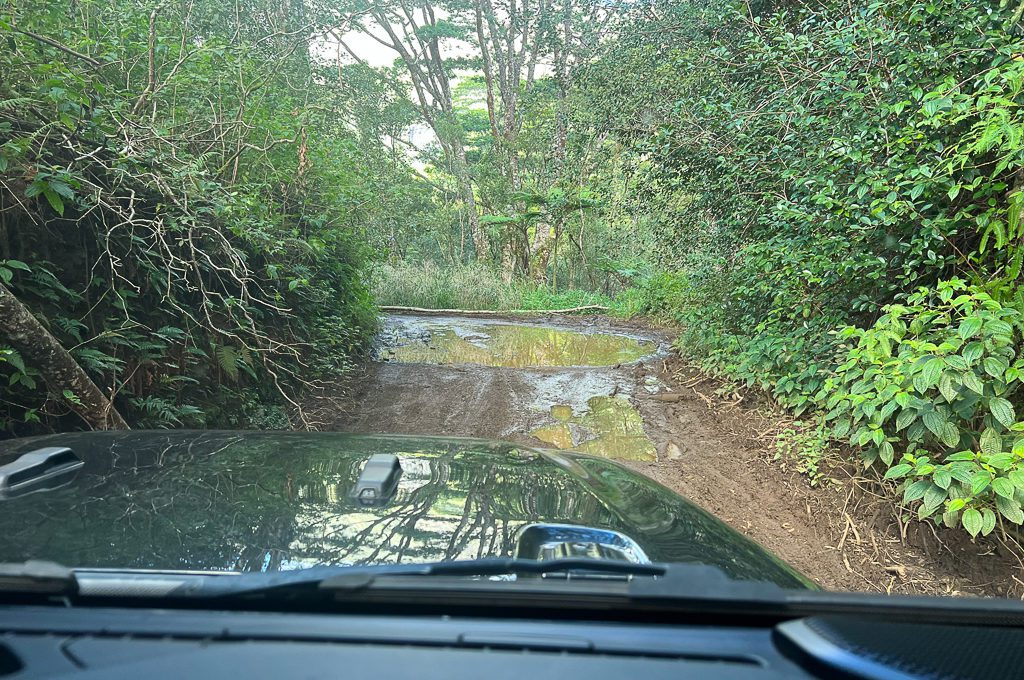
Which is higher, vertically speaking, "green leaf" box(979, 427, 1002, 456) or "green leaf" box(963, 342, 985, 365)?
"green leaf" box(963, 342, 985, 365)

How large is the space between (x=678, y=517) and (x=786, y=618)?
1.03 metres

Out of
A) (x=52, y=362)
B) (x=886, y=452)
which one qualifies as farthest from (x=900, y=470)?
(x=52, y=362)

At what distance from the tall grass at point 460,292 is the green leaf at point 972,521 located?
14.1m

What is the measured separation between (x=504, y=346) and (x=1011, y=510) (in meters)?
9.22

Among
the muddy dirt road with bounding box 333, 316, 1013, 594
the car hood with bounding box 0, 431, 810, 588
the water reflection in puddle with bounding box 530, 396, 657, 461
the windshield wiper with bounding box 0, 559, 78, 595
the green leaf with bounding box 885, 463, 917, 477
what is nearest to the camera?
the windshield wiper with bounding box 0, 559, 78, 595

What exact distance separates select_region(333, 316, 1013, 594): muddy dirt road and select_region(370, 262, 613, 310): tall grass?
13.2 ft

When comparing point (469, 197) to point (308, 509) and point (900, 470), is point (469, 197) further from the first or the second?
point (308, 509)

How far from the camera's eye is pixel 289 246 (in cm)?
714

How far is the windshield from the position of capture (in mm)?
1941

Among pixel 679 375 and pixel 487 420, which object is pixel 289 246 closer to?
pixel 487 420

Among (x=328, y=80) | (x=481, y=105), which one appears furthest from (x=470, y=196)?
(x=328, y=80)

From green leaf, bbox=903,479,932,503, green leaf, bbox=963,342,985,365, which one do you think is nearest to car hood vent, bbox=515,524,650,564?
green leaf, bbox=903,479,932,503

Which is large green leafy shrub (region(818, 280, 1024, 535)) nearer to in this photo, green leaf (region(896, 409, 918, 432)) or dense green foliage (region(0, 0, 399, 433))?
green leaf (region(896, 409, 918, 432))

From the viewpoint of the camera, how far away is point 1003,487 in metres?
3.46
